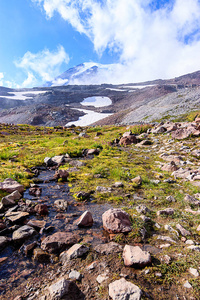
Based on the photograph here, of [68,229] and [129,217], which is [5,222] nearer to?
[68,229]

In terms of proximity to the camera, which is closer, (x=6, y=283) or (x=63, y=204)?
(x=6, y=283)

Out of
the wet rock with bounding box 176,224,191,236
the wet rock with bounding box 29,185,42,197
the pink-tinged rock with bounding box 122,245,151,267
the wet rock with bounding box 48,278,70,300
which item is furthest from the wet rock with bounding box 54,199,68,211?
the wet rock with bounding box 176,224,191,236

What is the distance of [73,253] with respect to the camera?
346cm

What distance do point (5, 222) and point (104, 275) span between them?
320 cm

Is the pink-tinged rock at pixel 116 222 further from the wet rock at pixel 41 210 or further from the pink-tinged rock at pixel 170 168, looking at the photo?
the pink-tinged rock at pixel 170 168

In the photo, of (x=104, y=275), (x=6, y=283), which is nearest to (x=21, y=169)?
(x=6, y=283)

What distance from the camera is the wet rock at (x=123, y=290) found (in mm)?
2398

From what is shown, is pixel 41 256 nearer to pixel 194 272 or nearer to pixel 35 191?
pixel 194 272

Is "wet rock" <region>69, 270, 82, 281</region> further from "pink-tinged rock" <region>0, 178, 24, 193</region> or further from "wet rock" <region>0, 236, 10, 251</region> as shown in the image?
"pink-tinged rock" <region>0, 178, 24, 193</region>

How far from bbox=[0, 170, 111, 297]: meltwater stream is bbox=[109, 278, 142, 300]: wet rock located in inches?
52.8

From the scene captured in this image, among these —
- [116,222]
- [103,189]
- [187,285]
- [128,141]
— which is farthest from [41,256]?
[128,141]

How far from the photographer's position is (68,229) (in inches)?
176

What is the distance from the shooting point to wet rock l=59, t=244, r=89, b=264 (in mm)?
3422

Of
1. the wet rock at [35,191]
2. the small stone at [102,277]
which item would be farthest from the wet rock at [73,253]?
the wet rock at [35,191]
